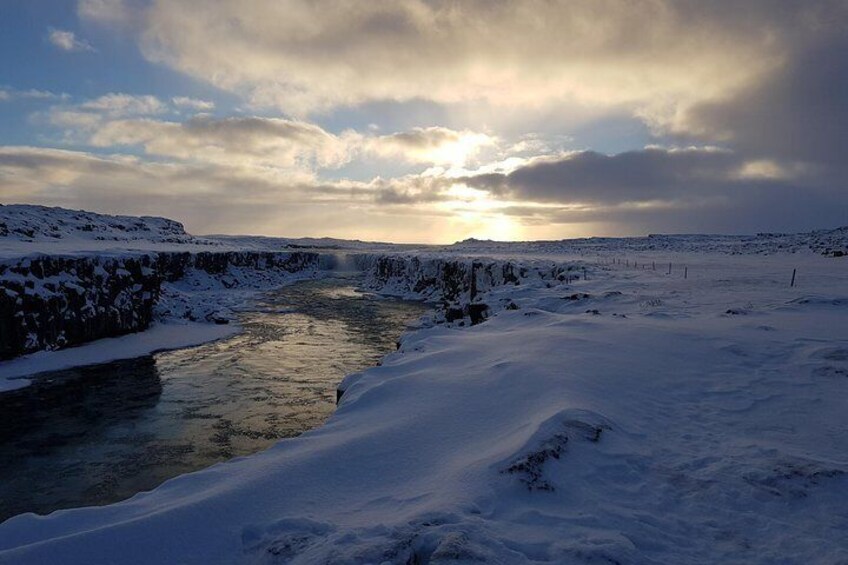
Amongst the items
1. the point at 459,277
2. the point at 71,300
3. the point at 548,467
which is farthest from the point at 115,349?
the point at 459,277

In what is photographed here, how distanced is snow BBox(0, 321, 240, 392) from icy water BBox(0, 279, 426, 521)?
26.2 inches

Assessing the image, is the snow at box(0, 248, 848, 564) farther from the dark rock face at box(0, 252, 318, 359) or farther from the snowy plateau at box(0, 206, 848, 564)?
the dark rock face at box(0, 252, 318, 359)

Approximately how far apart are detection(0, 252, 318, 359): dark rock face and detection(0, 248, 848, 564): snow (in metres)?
12.4

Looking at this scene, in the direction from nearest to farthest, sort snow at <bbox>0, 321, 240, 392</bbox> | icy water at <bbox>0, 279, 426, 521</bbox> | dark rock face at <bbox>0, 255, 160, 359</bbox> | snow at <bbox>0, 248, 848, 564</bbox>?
1. snow at <bbox>0, 248, 848, 564</bbox>
2. icy water at <bbox>0, 279, 426, 521</bbox>
3. snow at <bbox>0, 321, 240, 392</bbox>
4. dark rock face at <bbox>0, 255, 160, 359</bbox>

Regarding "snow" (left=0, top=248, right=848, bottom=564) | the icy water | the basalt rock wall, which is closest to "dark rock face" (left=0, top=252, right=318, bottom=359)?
the icy water

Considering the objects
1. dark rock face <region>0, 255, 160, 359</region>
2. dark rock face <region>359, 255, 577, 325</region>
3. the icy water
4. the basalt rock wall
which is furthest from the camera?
the basalt rock wall

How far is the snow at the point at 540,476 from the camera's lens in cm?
319

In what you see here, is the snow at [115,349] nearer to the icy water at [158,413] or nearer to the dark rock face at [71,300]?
the dark rock face at [71,300]

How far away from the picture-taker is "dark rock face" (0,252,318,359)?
44.9ft

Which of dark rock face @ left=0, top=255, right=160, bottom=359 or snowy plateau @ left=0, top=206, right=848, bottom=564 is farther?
dark rock face @ left=0, top=255, right=160, bottom=359

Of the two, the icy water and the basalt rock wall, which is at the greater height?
the basalt rock wall

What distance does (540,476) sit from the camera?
3875 millimetres

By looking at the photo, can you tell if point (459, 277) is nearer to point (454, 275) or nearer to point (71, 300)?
point (454, 275)

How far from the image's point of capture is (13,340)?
13.6 metres
